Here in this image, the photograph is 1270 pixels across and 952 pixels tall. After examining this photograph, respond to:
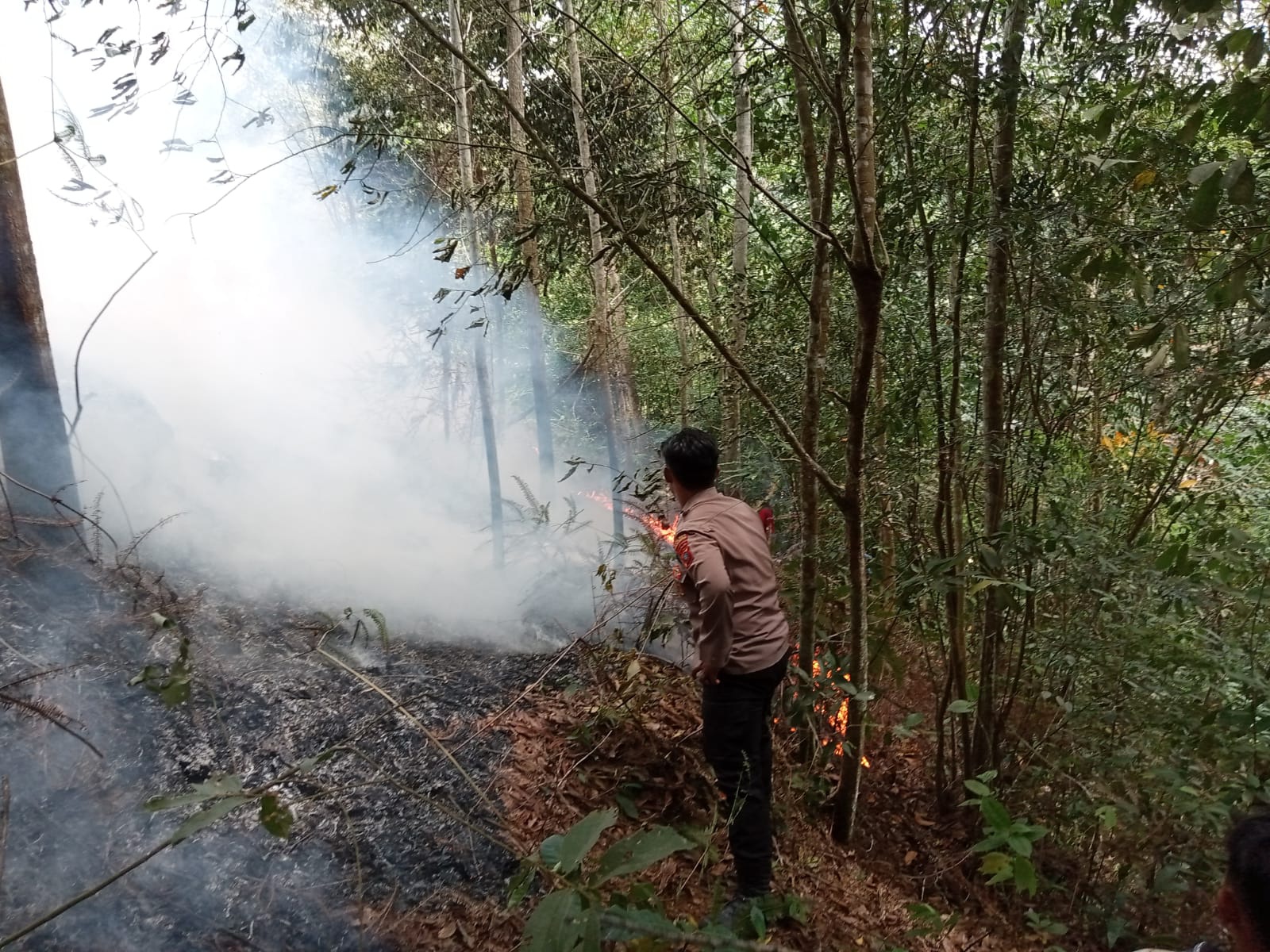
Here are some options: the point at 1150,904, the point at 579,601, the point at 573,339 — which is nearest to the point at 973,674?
the point at 1150,904

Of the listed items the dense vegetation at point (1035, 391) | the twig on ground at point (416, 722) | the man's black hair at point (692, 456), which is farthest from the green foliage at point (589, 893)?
the man's black hair at point (692, 456)

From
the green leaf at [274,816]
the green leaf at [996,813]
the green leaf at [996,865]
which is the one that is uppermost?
the green leaf at [274,816]

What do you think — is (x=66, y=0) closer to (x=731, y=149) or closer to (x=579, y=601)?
(x=731, y=149)

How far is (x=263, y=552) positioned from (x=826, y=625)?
4011 mm

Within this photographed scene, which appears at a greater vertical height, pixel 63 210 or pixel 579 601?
Result: pixel 63 210

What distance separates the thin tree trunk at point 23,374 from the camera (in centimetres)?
389

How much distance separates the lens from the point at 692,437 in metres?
2.95

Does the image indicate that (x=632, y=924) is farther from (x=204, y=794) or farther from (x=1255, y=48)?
(x=1255, y=48)

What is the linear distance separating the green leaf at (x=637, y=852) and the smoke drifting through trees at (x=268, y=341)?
7.46 ft

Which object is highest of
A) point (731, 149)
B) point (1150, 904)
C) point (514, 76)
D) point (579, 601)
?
point (514, 76)

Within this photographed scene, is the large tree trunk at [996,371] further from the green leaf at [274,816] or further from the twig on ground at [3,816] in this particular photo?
the twig on ground at [3,816]

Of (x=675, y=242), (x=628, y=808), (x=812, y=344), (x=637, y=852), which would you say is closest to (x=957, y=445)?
(x=812, y=344)

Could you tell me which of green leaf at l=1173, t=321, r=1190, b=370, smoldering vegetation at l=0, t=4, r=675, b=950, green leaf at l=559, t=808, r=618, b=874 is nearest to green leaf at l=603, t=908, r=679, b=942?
green leaf at l=559, t=808, r=618, b=874

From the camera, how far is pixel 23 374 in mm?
3969
